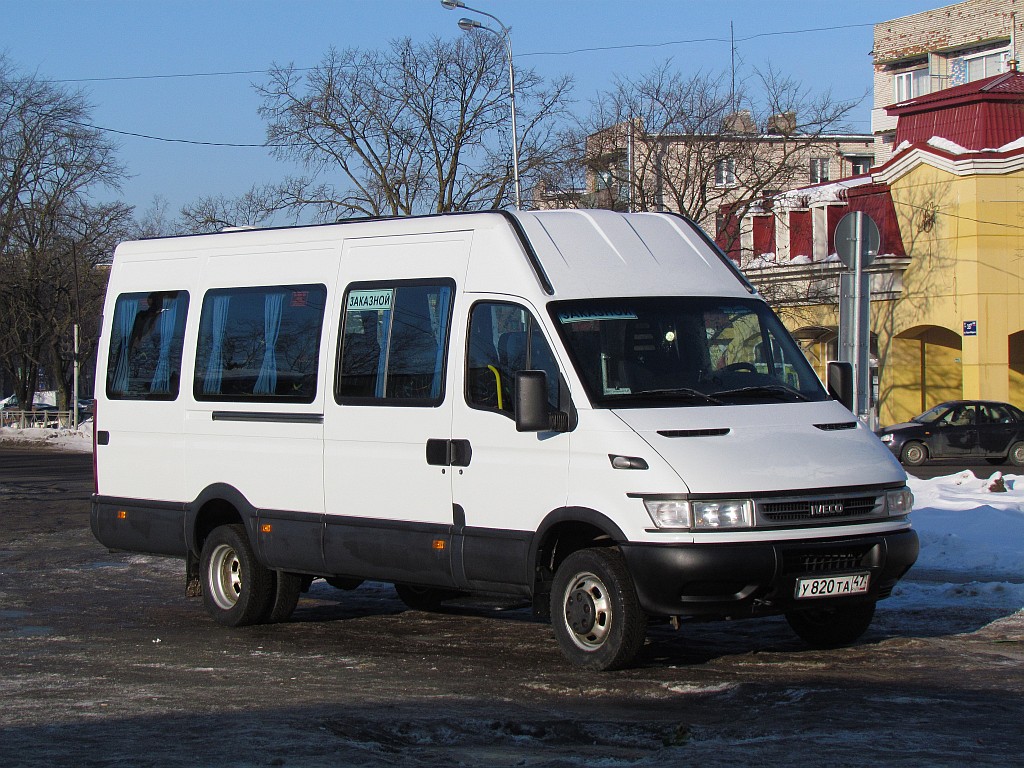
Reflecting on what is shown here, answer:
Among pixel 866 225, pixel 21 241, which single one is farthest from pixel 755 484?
pixel 21 241

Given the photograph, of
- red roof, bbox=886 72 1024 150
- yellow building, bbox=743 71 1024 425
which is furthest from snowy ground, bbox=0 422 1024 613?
red roof, bbox=886 72 1024 150

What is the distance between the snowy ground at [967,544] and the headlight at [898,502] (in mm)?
2233

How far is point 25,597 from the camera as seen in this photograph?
38.9 ft

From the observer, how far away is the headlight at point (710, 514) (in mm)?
7789

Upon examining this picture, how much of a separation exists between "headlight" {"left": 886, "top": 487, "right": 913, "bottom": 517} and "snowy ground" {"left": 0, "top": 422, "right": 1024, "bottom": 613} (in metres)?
2.23

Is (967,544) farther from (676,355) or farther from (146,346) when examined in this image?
(146,346)

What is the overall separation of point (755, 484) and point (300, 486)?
354cm

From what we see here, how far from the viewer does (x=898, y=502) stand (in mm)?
8391

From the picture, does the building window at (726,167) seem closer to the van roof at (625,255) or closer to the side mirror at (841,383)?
the van roof at (625,255)

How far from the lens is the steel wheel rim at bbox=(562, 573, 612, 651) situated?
819 cm

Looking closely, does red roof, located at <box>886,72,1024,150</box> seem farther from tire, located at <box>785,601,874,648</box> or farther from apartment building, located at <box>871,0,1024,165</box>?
Answer: tire, located at <box>785,601,874,648</box>

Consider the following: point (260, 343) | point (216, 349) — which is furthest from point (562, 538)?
point (216, 349)

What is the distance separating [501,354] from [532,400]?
2.40 feet

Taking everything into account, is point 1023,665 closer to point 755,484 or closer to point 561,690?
point 755,484
